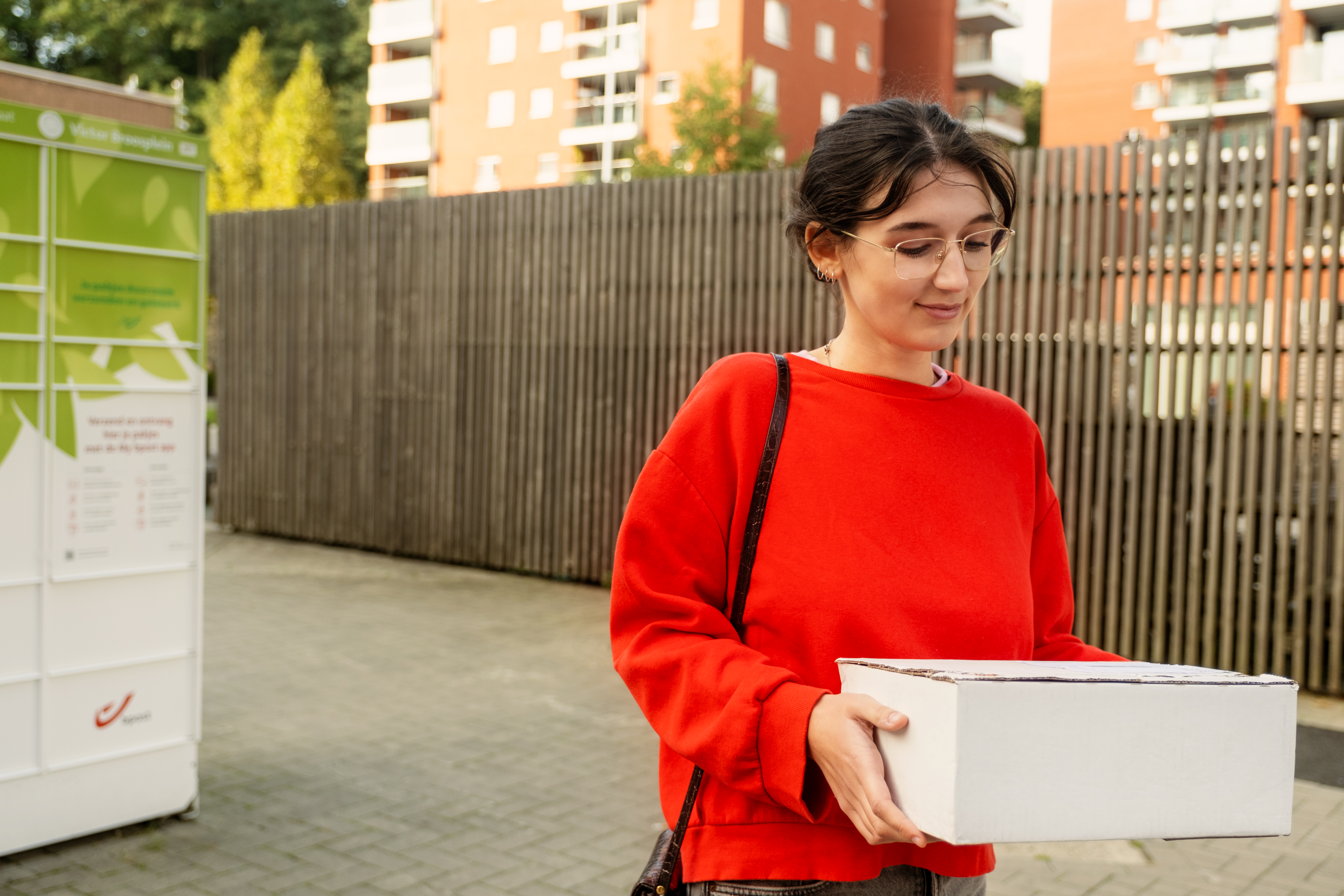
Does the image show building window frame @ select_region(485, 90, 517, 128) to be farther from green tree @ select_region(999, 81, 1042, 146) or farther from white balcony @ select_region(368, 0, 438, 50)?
green tree @ select_region(999, 81, 1042, 146)

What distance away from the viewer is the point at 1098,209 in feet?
22.9

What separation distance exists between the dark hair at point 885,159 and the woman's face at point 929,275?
0.02m

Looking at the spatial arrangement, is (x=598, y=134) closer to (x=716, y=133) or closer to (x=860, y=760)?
(x=716, y=133)

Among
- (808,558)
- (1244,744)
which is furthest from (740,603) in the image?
(1244,744)

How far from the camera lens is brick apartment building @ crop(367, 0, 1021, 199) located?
127ft

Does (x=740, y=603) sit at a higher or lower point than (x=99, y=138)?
lower

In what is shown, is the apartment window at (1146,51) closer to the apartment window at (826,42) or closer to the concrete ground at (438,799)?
the apartment window at (826,42)

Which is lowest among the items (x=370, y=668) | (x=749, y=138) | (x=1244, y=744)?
(x=370, y=668)

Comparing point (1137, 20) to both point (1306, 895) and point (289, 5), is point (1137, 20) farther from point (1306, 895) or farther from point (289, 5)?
point (1306, 895)

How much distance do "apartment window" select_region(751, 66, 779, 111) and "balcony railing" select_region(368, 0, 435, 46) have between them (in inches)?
688

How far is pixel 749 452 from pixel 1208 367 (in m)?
5.92

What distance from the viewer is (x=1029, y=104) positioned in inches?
2354

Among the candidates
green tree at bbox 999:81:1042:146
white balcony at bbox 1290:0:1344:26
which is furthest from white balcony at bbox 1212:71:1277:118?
green tree at bbox 999:81:1042:146

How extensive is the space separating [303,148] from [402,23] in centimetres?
1181
